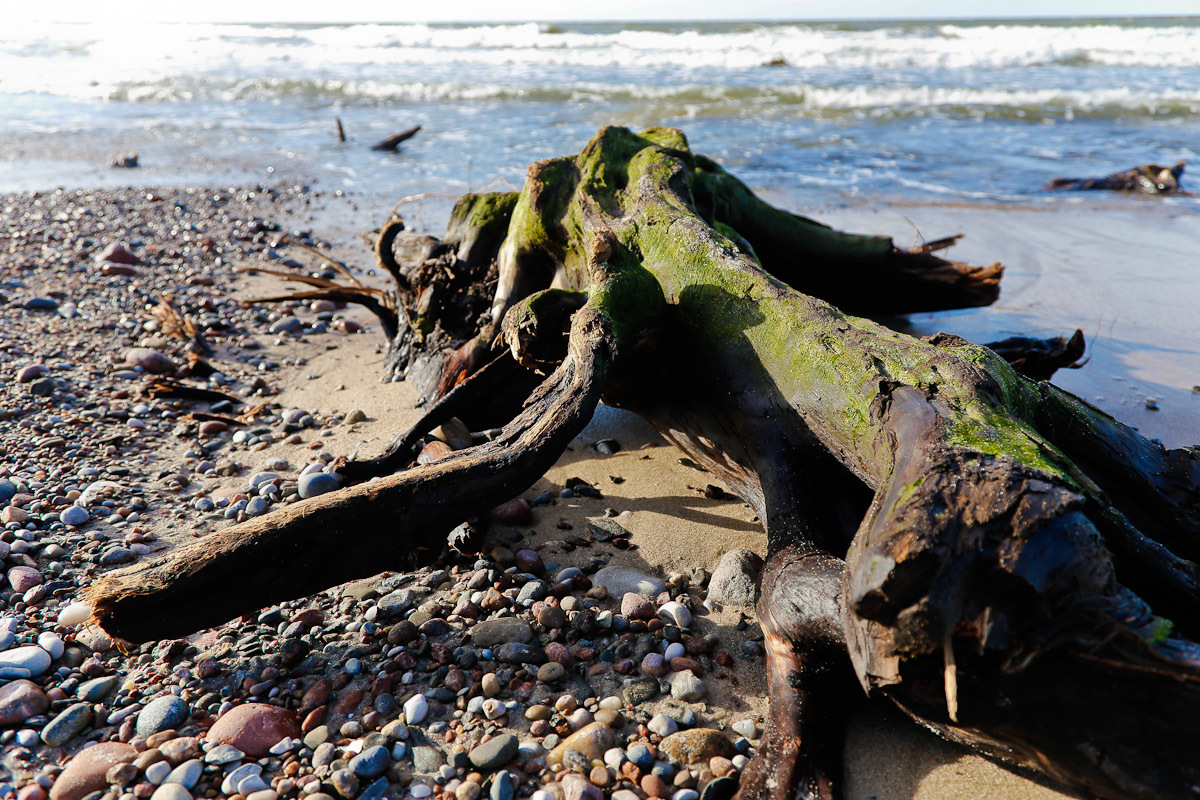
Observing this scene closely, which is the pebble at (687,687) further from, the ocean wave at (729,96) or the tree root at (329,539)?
the ocean wave at (729,96)

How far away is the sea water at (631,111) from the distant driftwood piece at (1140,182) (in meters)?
0.52

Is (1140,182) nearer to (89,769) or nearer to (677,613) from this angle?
(677,613)

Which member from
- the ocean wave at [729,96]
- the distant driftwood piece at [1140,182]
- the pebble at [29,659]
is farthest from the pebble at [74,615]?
the ocean wave at [729,96]

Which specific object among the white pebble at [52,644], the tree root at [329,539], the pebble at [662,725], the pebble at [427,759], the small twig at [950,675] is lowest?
the white pebble at [52,644]

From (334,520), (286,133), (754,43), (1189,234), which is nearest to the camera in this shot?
(334,520)

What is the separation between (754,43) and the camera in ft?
112

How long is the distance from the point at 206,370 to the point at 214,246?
3375mm

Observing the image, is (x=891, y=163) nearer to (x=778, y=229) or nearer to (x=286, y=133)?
(x=778, y=229)

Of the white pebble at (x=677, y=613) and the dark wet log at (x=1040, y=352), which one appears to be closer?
the white pebble at (x=677, y=613)

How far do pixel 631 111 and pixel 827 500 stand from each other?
15.8m

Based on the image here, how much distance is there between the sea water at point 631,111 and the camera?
1115 centimetres

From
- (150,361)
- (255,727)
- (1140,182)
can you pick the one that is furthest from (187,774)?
(1140,182)

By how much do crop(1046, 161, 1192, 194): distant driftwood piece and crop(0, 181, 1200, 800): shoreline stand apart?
202 centimetres

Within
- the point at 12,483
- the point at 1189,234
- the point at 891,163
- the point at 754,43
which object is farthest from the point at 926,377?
the point at 754,43
